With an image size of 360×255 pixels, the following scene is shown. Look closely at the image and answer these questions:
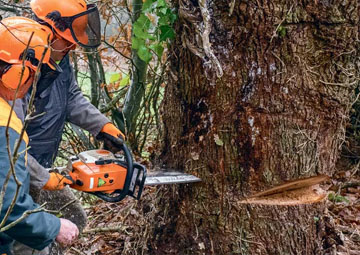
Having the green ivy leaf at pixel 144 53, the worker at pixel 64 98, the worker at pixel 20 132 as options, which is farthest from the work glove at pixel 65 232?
the green ivy leaf at pixel 144 53

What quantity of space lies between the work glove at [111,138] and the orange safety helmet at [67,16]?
0.69m

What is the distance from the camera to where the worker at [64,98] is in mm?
3154

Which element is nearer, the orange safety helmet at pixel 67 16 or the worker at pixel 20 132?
the worker at pixel 20 132

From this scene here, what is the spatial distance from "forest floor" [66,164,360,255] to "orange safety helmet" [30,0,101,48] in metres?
1.42

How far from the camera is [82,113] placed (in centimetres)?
356

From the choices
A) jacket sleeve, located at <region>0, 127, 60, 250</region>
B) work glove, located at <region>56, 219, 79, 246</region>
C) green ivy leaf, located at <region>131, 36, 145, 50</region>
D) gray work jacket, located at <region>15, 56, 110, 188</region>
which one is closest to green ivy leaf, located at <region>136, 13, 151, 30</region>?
green ivy leaf, located at <region>131, 36, 145, 50</region>

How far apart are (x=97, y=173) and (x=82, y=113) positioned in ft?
3.24

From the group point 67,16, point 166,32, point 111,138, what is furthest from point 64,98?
point 166,32

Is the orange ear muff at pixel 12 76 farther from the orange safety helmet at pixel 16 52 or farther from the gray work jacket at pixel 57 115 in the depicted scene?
the gray work jacket at pixel 57 115

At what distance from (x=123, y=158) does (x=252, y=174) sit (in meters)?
0.90

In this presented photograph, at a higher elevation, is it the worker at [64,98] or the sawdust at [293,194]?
the worker at [64,98]

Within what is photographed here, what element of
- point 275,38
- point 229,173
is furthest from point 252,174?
point 275,38

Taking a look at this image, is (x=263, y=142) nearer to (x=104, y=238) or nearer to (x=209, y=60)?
(x=209, y=60)

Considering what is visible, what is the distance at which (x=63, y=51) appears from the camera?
3.24 meters
